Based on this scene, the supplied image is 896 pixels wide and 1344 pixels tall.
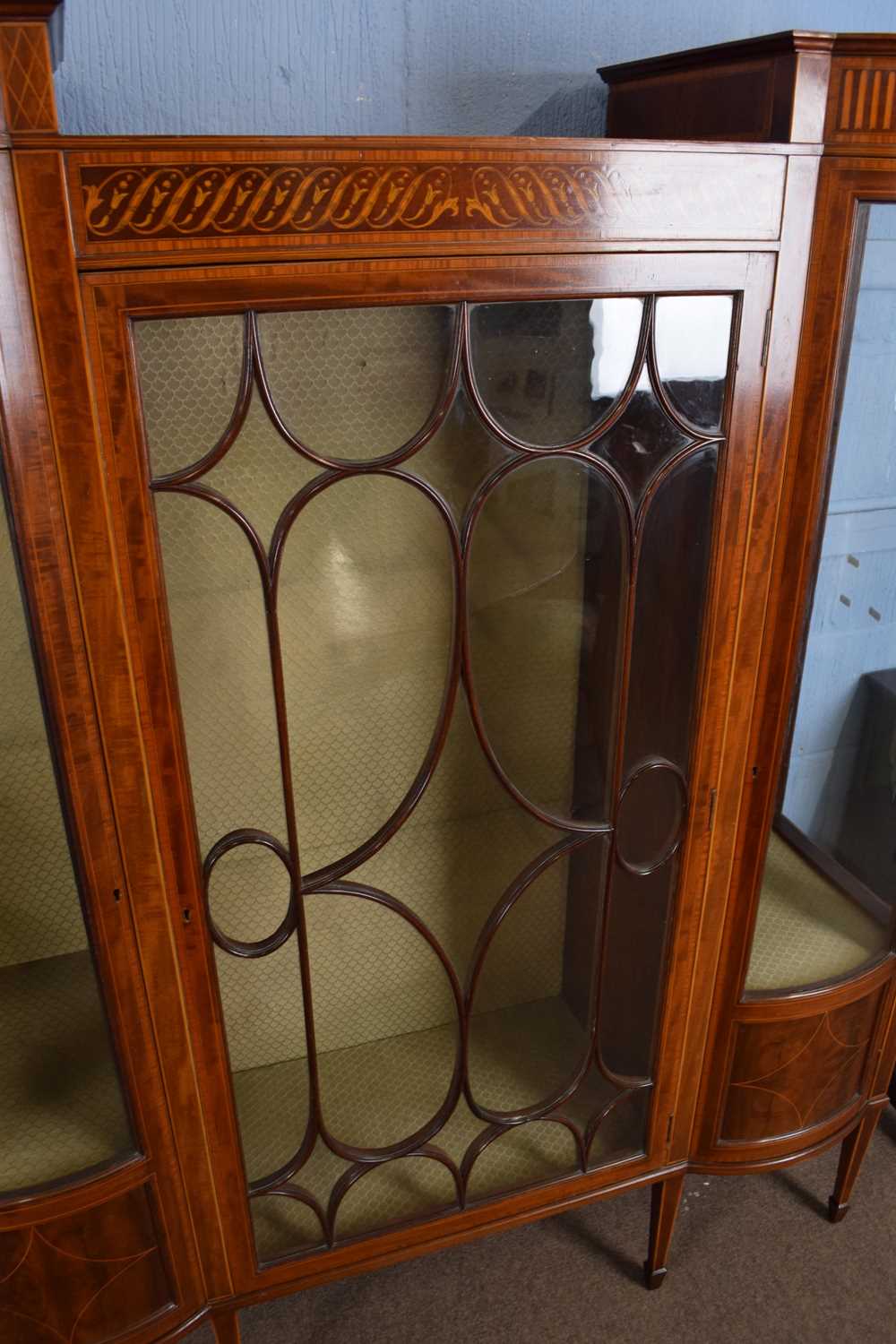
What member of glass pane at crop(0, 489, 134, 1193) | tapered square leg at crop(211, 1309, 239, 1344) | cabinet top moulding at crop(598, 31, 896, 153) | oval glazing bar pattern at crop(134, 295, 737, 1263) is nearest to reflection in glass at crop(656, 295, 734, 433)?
oval glazing bar pattern at crop(134, 295, 737, 1263)

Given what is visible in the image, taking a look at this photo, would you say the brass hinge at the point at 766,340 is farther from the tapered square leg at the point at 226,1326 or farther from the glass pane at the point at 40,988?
the tapered square leg at the point at 226,1326

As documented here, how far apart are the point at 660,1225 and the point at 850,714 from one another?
2.07ft

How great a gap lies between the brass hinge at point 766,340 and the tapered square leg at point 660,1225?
877 millimetres

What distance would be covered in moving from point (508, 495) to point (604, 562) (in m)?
0.11

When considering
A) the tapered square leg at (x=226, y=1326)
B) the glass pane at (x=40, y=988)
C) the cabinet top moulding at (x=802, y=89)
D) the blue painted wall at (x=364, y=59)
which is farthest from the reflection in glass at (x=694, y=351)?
the tapered square leg at (x=226, y=1326)

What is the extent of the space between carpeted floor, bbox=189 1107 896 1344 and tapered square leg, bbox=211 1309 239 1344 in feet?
0.47

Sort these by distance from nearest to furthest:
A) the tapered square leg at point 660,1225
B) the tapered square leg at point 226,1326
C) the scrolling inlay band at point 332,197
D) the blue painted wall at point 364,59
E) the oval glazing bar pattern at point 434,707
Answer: the scrolling inlay band at point 332,197, the oval glazing bar pattern at point 434,707, the blue painted wall at point 364,59, the tapered square leg at point 226,1326, the tapered square leg at point 660,1225

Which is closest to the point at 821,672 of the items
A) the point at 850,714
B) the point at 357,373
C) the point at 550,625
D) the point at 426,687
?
the point at 850,714

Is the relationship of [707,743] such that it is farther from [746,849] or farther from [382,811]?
[382,811]

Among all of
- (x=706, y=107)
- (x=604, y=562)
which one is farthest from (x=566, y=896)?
(x=706, y=107)

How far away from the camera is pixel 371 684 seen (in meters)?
0.81

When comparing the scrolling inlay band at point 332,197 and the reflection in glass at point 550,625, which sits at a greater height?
the scrolling inlay band at point 332,197

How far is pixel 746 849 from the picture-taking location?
3.19 feet

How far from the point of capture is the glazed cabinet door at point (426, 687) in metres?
0.69
